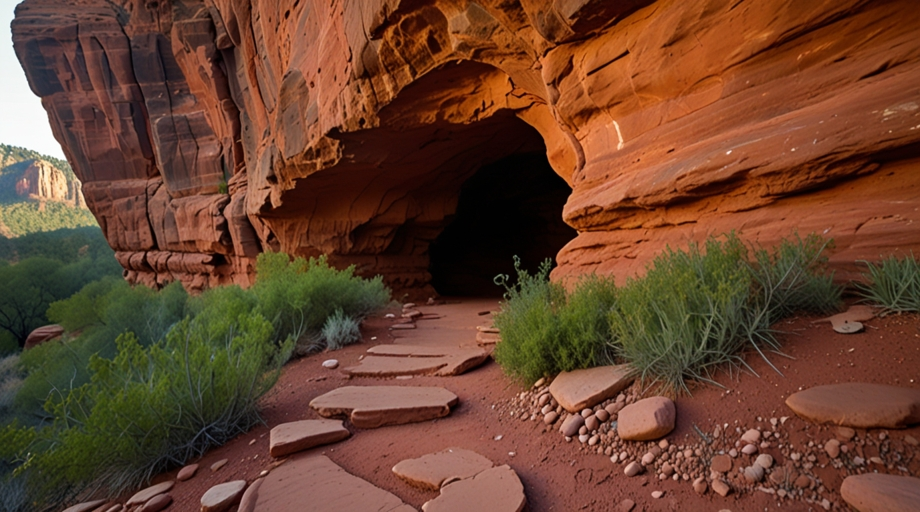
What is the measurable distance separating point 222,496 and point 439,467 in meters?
1.09

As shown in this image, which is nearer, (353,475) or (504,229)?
(353,475)

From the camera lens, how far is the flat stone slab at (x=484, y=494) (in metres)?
1.84

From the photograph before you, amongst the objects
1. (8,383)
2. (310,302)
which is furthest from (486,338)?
(8,383)

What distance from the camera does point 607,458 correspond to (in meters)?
2.09

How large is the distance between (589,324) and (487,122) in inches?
225

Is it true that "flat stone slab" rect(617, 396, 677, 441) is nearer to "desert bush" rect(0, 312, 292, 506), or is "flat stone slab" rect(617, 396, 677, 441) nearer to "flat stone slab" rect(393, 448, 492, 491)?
"flat stone slab" rect(393, 448, 492, 491)

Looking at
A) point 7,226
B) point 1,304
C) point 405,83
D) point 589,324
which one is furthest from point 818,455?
point 7,226

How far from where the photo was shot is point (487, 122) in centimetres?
798

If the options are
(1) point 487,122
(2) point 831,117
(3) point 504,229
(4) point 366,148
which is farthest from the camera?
(3) point 504,229

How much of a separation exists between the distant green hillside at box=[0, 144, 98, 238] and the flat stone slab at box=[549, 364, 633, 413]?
65.5 meters

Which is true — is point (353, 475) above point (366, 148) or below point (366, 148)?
below

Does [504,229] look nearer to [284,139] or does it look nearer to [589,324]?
[284,139]

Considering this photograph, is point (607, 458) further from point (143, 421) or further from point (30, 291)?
point (30, 291)

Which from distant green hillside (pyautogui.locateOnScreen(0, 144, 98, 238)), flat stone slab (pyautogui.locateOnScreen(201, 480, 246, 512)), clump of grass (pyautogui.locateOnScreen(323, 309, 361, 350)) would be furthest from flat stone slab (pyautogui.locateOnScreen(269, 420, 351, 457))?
distant green hillside (pyautogui.locateOnScreen(0, 144, 98, 238))
